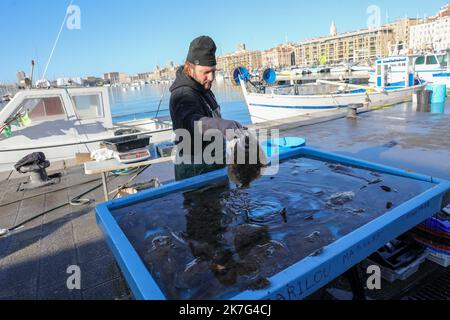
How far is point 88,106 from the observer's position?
8.36m

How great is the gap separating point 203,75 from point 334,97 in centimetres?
1241

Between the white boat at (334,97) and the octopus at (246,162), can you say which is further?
the white boat at (334,97)

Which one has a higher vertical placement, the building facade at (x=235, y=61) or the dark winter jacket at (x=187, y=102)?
the building facade at (x=235, y=61)

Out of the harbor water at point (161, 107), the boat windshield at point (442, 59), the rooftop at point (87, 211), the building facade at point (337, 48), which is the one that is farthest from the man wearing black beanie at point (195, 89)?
the building facade at point (337, 48)

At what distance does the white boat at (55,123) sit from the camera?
712 cm

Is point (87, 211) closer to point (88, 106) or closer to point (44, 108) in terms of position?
point (44, 108)

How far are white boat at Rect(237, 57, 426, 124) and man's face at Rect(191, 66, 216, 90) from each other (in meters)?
10.6

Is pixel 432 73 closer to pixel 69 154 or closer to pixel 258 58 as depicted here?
pixel 69 154

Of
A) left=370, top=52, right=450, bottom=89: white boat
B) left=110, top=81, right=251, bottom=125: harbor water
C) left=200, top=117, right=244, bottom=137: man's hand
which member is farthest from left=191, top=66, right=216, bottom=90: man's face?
left=370, top=52, right=450, bottom=89: white boat

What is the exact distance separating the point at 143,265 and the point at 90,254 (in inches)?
74.5

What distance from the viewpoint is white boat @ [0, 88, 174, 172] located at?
7125 millimetres

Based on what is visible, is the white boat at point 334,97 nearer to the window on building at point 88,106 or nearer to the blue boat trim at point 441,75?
the blue boat trim at point 441,75

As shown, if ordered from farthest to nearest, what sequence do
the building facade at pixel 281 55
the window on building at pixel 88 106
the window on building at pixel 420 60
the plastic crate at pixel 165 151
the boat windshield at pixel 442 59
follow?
the building facade at pixel 281 55
the window on building at pixel 420 60
the boat windshield at pixel 442 59
the window on building at pixel 88 106
the plastic crate at pixel 165 151
